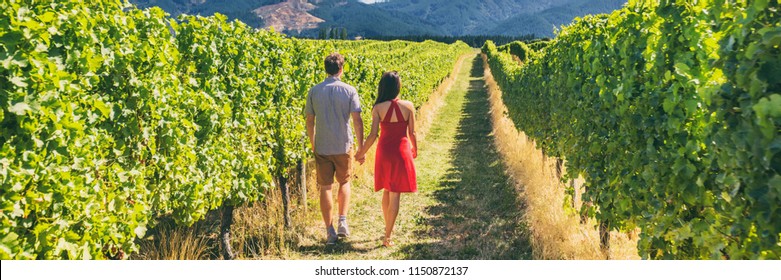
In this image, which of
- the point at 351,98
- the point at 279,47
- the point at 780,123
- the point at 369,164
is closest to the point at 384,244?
the point at 351,98

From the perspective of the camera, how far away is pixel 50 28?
2947 mm

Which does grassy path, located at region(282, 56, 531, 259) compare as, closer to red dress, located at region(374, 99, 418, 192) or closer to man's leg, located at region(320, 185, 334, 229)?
man's leg, located at region(320, 185, 334, 229)

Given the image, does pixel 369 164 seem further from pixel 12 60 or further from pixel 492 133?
pixel 12 60

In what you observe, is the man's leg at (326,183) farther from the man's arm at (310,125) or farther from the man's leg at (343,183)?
the man's arm at (310,125)

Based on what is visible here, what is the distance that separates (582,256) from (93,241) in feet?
15.0

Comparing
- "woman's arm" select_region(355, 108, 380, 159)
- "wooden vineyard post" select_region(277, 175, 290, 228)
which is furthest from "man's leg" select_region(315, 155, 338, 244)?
"wooden vineyard post" select_region(277, 175, 290, 228)

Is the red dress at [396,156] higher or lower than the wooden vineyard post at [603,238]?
higher

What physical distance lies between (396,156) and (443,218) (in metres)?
2.23

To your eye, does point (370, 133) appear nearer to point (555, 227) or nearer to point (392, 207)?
point (392, 207)

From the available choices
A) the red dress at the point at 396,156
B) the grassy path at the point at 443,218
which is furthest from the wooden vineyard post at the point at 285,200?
Result: the red dress at the point at 396,156

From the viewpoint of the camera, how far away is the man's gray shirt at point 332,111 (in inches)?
221

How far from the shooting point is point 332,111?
5.63 m

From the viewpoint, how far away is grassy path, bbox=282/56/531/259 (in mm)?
6098

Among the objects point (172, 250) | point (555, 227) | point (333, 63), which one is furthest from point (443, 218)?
point (172, 250)
